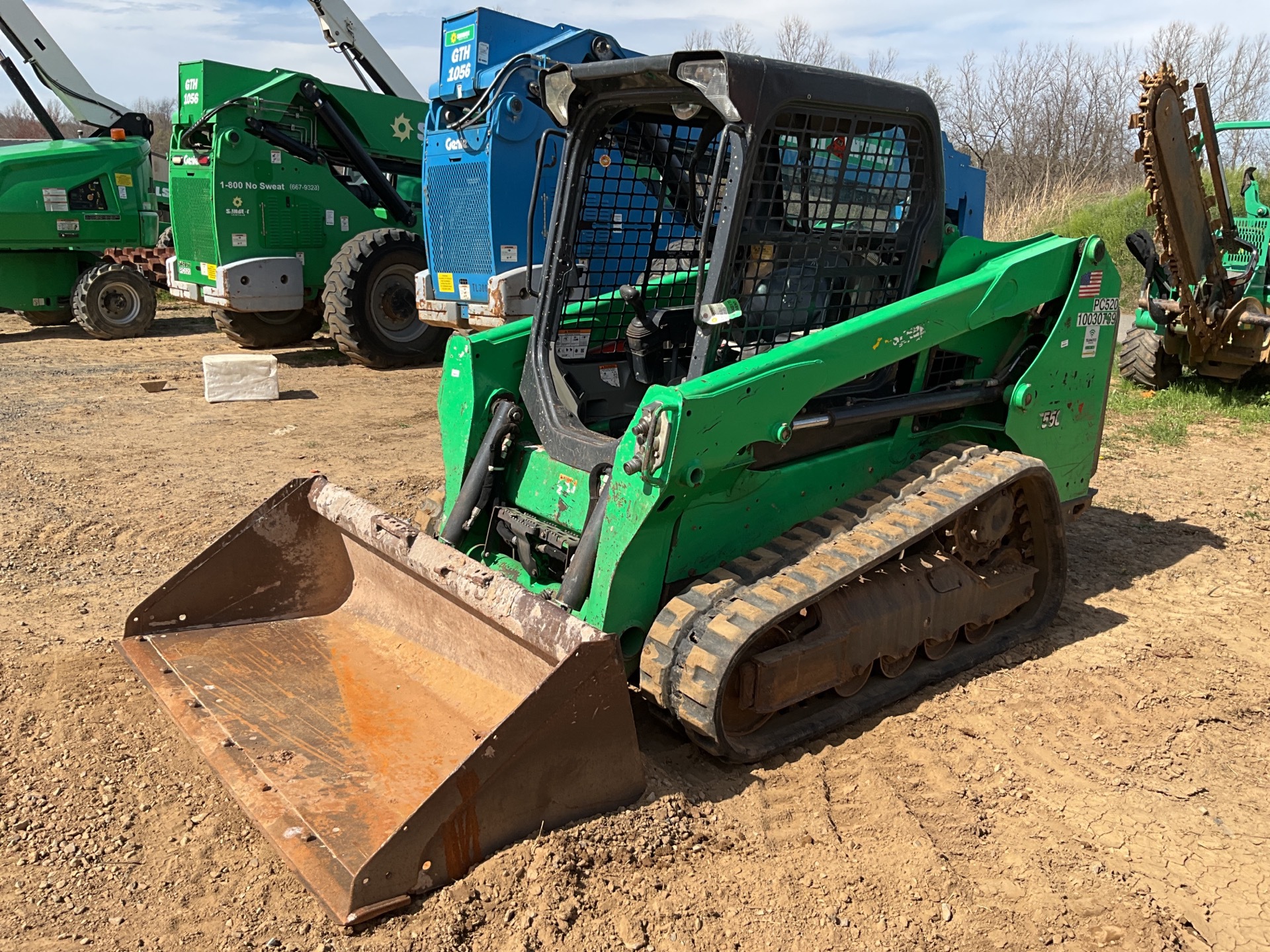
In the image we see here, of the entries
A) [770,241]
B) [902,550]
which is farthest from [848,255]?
[902,550]

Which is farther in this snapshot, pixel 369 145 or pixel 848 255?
pixel 369 145

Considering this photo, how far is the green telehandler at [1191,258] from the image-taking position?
692 cm

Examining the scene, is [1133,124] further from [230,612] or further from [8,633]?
[8,633]

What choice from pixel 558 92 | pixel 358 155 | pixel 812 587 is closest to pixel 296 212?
pixel 358 155

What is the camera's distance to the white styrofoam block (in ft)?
29.9

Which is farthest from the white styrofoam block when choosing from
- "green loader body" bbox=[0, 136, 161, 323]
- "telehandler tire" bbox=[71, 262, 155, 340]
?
"green loader body" bbox=[0, 136, 161, 323]

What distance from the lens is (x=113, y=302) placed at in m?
13.2

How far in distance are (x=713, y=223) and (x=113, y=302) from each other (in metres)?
11.7

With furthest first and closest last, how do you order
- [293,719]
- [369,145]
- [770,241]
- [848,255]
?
1. [369,145]
2. [848,255]
3. [770,241]
4. [293,719]

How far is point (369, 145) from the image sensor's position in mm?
12156

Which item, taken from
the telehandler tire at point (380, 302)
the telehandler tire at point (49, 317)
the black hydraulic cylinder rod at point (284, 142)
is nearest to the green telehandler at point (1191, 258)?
the telehandler tire at point (380, 302)

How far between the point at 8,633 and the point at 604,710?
2.67 m

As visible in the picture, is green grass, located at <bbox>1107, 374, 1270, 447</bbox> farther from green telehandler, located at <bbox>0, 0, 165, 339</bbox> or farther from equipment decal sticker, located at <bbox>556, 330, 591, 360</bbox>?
green telehandler, located at <bbox>0, 0, 165, 339</bbox>

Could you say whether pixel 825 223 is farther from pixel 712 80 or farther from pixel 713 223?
pixel 712 80
